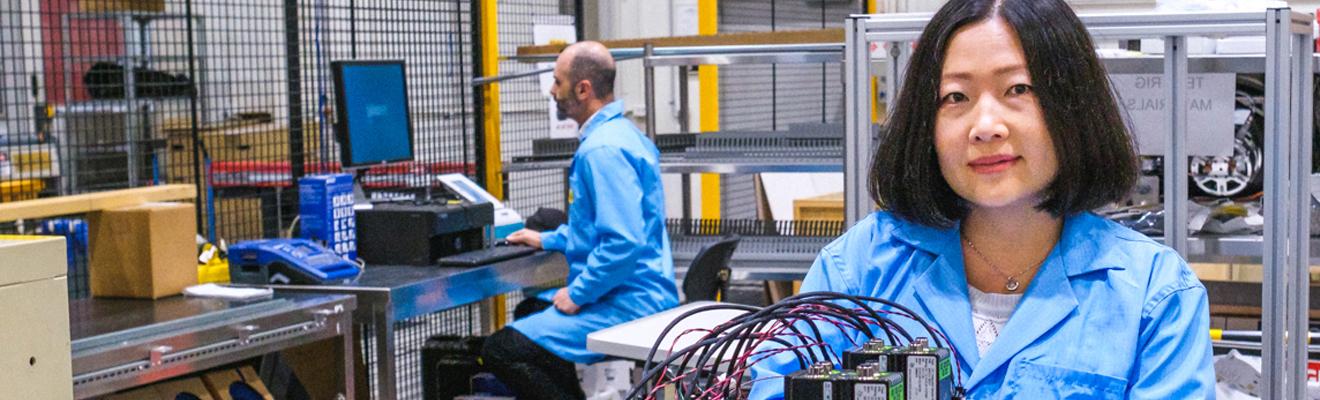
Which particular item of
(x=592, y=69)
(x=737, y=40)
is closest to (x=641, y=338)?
(x=592, y=69)

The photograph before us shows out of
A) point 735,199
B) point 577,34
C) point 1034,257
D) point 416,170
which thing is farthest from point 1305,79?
point 735,199

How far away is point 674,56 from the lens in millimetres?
4559

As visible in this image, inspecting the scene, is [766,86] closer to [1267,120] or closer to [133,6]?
[133,6]

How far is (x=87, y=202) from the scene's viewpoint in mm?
3348

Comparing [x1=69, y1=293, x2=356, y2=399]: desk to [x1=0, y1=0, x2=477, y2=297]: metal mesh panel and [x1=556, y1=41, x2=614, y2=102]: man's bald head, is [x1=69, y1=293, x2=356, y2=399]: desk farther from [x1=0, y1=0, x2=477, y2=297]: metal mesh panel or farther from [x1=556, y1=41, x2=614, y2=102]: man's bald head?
[x1=556, y1=41, x2=614, y2=102]: man's bald head

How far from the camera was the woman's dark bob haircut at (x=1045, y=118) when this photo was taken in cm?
159

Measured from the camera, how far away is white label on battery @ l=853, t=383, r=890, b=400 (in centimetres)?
119

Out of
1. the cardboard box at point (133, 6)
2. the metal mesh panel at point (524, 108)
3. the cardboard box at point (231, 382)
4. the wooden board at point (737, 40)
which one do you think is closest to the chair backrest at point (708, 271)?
the wooden board at point (737, 40)

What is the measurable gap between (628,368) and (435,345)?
0.61m

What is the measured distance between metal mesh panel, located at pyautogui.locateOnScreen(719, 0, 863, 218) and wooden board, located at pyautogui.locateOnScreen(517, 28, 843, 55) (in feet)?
9.54

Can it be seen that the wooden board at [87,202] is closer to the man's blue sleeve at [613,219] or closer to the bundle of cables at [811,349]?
the man's blue sleeve at [613,219]

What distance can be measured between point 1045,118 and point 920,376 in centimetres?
43

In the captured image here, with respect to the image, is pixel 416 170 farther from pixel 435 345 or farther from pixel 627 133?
pixel 627 133

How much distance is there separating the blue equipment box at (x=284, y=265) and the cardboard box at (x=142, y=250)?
26 cm
